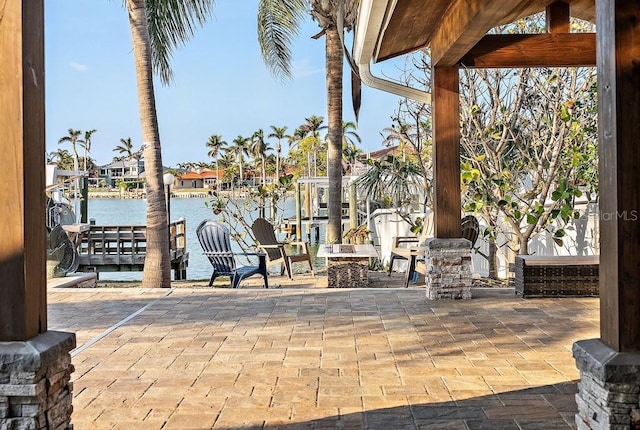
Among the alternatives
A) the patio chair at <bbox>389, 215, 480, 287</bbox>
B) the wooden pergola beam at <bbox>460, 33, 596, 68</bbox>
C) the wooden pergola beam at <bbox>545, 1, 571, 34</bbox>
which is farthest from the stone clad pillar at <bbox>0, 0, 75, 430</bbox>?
the patio chair at <bbox>389, 215, 480, 287</bbox>

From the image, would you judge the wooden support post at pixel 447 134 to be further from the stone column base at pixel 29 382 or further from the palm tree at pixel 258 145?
the palm tree at pixel 258 145

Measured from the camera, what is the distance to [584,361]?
2.33 m

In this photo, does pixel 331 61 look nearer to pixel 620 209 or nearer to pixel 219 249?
pixel 219 249

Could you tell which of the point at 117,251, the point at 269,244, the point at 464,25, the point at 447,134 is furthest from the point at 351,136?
the point at 464,25

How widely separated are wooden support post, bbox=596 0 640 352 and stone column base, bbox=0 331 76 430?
2.07 m

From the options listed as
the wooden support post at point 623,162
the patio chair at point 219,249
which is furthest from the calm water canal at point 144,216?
the wooden support post at point 623,162

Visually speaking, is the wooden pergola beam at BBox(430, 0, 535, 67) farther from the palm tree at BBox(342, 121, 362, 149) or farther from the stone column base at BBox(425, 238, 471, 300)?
the palm tree at BBox(342, 121, 362, 149)

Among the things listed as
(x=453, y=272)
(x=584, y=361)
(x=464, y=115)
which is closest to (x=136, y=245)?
(x=464, y=115)

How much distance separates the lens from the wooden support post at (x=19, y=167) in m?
2.22

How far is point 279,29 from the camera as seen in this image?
13.0m

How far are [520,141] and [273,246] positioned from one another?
408 centimetres

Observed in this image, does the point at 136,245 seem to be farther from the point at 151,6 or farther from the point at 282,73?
the point at 151,6

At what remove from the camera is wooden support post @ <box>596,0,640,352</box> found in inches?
83.4

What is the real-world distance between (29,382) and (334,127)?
32.3 feet
